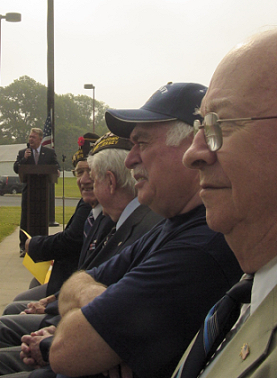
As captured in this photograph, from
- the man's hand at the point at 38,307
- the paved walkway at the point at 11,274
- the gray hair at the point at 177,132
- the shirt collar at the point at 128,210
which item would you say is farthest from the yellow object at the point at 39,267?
the gray hair at the point at 177,132

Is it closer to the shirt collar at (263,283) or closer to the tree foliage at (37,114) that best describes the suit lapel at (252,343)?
the shirt collar at (263,283)

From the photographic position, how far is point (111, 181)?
9.71ft

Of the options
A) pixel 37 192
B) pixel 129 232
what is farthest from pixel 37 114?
pixel 129 232

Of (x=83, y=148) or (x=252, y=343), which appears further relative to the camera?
(x=83, y=148)

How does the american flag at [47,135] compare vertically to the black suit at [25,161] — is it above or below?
above

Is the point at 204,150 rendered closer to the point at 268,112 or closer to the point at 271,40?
the point at 268,112

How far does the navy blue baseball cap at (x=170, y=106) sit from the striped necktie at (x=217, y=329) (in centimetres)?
98

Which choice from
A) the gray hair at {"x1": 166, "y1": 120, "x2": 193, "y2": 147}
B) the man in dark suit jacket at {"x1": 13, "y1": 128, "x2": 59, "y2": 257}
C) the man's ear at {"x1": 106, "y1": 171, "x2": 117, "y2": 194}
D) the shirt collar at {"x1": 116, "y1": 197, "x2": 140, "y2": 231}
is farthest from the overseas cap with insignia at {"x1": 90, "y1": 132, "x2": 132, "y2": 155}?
the man in dark suit jacket at {"x1": 13, "y1": 128, "x2": 59, "y2": 257}

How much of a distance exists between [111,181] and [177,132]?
3.35 ft

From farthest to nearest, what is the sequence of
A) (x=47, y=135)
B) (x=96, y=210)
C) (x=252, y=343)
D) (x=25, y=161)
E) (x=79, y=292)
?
1. (x=47, y=135)
2. (x=25, y=161)
3. (x=96, y=210)
4. (x=79, y=292)
5. (x=252, y=343)

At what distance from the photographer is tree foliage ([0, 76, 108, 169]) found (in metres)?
80.9

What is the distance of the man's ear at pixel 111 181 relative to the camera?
2.94 m

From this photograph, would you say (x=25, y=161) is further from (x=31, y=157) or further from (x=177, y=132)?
(x=177, y=132)

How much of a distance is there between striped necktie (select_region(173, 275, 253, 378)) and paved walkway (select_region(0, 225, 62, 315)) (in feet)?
14.2
